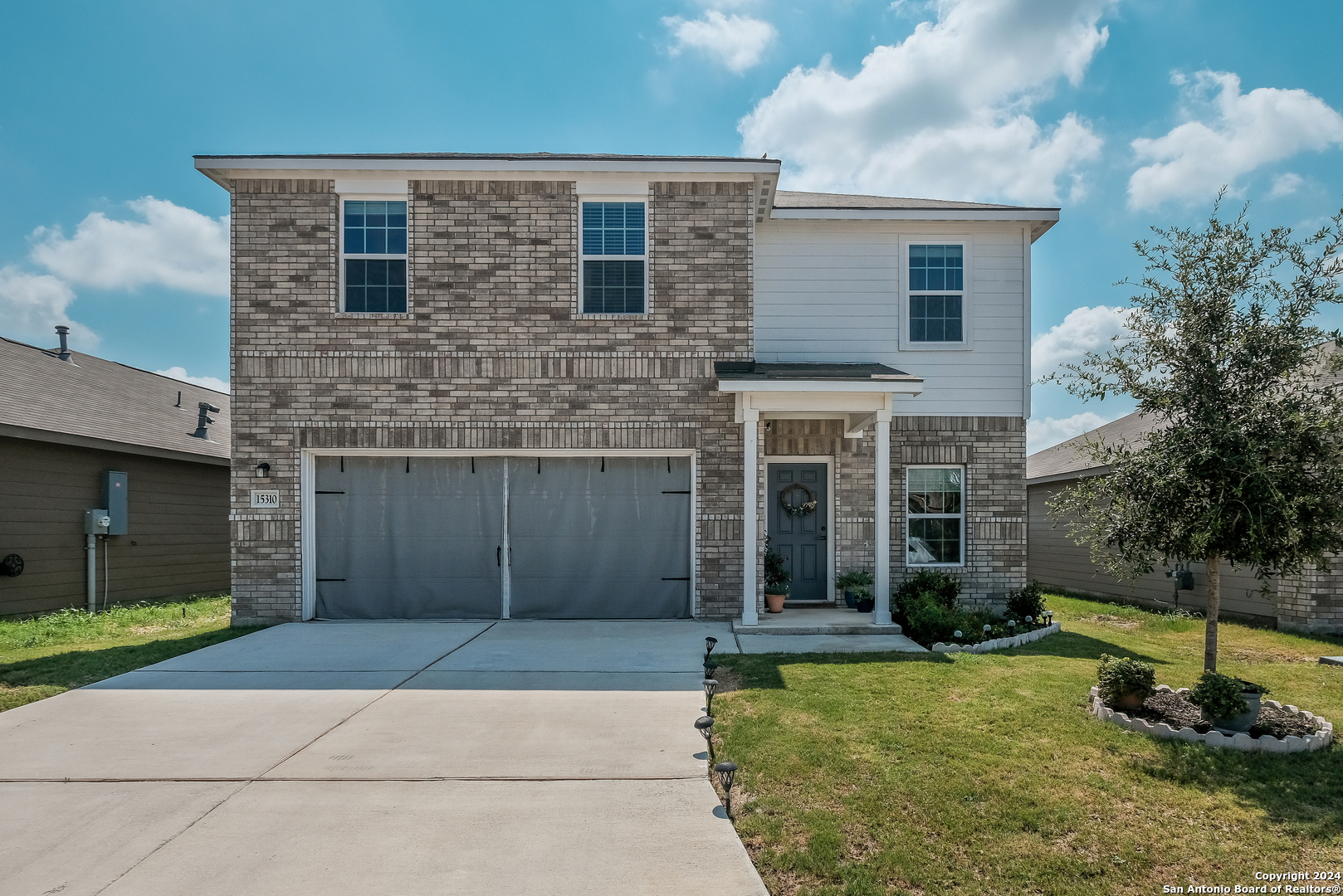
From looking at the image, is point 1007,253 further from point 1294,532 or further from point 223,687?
point 223,687

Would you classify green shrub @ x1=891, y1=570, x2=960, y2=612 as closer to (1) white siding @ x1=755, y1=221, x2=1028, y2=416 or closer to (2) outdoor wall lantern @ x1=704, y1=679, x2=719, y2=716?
(1) white siding @ x1=755, y1=221, x2=1028, y2=416

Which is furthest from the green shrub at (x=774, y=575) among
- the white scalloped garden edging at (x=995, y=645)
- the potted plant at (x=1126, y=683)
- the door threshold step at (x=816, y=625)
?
the potted plant at (x=1126, y=683)

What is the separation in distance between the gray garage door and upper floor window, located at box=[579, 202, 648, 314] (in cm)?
211

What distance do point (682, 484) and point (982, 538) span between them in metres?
4.37

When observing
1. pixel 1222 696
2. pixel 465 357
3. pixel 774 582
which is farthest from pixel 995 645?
pixel 465 357

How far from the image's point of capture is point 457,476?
33.8ft

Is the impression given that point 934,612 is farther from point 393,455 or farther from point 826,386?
point 393,455

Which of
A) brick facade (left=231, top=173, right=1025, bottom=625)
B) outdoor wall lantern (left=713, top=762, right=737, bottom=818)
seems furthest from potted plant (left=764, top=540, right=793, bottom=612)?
outdoor wall lantern (left=713, top=762, right=737, bottom=818)

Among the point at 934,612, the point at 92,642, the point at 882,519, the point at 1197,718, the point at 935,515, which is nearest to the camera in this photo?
the point at 1197,718

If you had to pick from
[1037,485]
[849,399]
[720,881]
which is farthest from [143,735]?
[1037,485]

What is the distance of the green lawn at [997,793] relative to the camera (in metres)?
3.68

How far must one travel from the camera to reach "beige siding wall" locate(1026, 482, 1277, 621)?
11.3m

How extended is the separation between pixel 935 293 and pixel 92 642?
38.8 ft

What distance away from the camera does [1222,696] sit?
5.25 m
